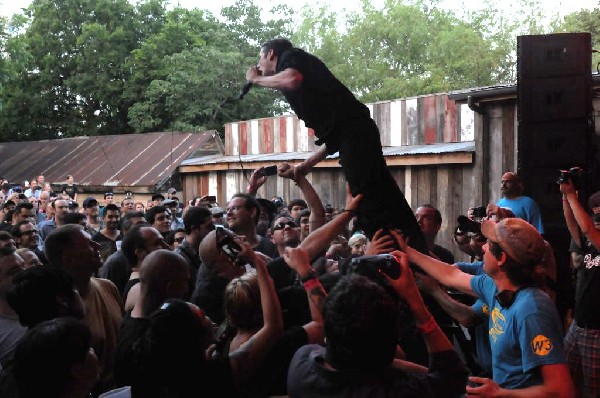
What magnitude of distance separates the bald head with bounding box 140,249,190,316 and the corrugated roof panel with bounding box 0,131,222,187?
60.7 ft

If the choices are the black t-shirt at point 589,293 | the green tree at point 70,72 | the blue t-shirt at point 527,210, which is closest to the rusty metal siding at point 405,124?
the blue t-shirt at point 527,210

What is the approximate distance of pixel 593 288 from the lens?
18.5 ft

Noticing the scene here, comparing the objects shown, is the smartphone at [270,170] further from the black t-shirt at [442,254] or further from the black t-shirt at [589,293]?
the black t-shirt at [589,293]

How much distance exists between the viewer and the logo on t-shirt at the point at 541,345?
3.22 meters

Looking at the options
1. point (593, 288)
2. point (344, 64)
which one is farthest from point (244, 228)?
point (344, 64)

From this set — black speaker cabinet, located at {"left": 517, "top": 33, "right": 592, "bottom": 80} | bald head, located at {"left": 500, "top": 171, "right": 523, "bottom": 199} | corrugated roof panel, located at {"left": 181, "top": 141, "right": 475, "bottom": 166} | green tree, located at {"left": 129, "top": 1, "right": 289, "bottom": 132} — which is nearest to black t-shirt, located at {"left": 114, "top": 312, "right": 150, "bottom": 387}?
corrugated roof panel, located at {"left": 181, "top": 141, "right": 475, "bottom": 166}

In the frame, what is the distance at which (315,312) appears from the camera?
138 inches

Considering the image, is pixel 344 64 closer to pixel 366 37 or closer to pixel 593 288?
pixel 366 37

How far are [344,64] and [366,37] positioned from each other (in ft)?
11.8

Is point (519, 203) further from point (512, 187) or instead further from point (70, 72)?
point (70, 72)

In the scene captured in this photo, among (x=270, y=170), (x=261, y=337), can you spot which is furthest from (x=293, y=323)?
(x=270, y=170)

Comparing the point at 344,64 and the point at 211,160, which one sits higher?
the point at 344,64

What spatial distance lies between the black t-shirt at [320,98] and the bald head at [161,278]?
1211 mm

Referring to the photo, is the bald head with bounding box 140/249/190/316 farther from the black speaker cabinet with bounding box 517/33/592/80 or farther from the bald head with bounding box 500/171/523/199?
the black speaker cabinet with bounding box 517/33/592/80
